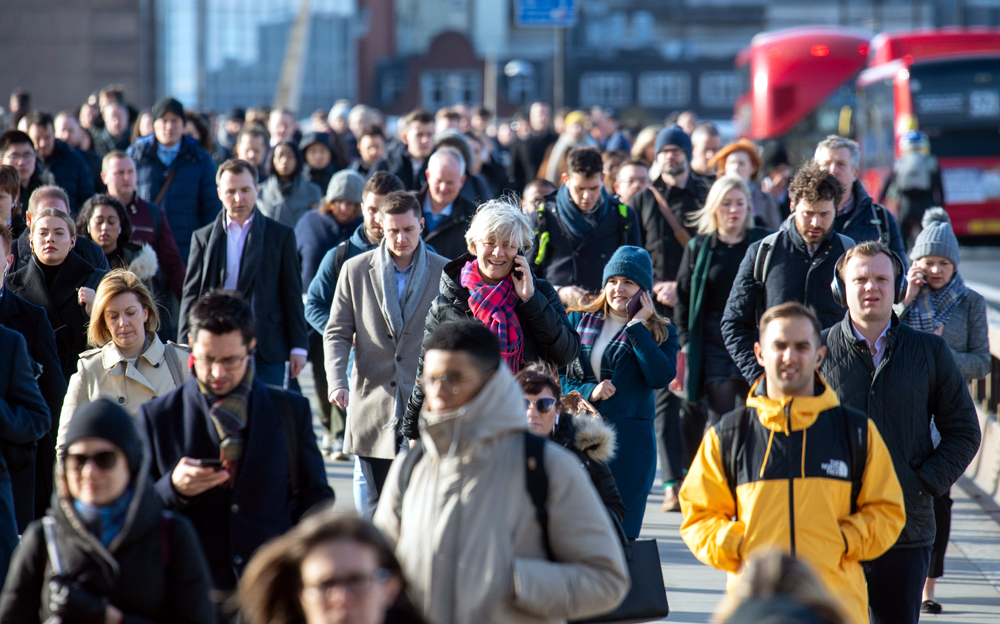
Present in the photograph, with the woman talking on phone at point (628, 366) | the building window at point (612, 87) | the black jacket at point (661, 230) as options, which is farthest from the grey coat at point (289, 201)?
the building window at point (612, 87)

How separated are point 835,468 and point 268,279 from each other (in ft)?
13.7

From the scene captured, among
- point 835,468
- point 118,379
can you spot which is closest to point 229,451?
point 118,379

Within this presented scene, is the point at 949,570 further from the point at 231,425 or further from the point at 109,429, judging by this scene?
the point at 109,429

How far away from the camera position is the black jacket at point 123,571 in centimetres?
333

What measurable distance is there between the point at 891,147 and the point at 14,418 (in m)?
18.3

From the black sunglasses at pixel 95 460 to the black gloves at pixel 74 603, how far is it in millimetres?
289

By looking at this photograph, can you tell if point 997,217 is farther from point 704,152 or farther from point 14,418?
point 14,418

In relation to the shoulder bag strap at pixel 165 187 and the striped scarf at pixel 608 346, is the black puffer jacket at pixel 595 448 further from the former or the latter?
the shoulder bag strap at pixel 165 187

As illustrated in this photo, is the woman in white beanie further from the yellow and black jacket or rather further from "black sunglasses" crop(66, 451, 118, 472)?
"black sunglasses" crop(66, 451, 118, 472)

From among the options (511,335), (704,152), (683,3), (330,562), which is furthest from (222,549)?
(683,3)

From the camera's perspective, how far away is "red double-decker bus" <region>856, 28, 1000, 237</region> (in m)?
20.4

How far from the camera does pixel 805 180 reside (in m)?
6.67

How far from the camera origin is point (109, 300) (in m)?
5.56

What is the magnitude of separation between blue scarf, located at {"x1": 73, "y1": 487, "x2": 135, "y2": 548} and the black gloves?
0.45ft
